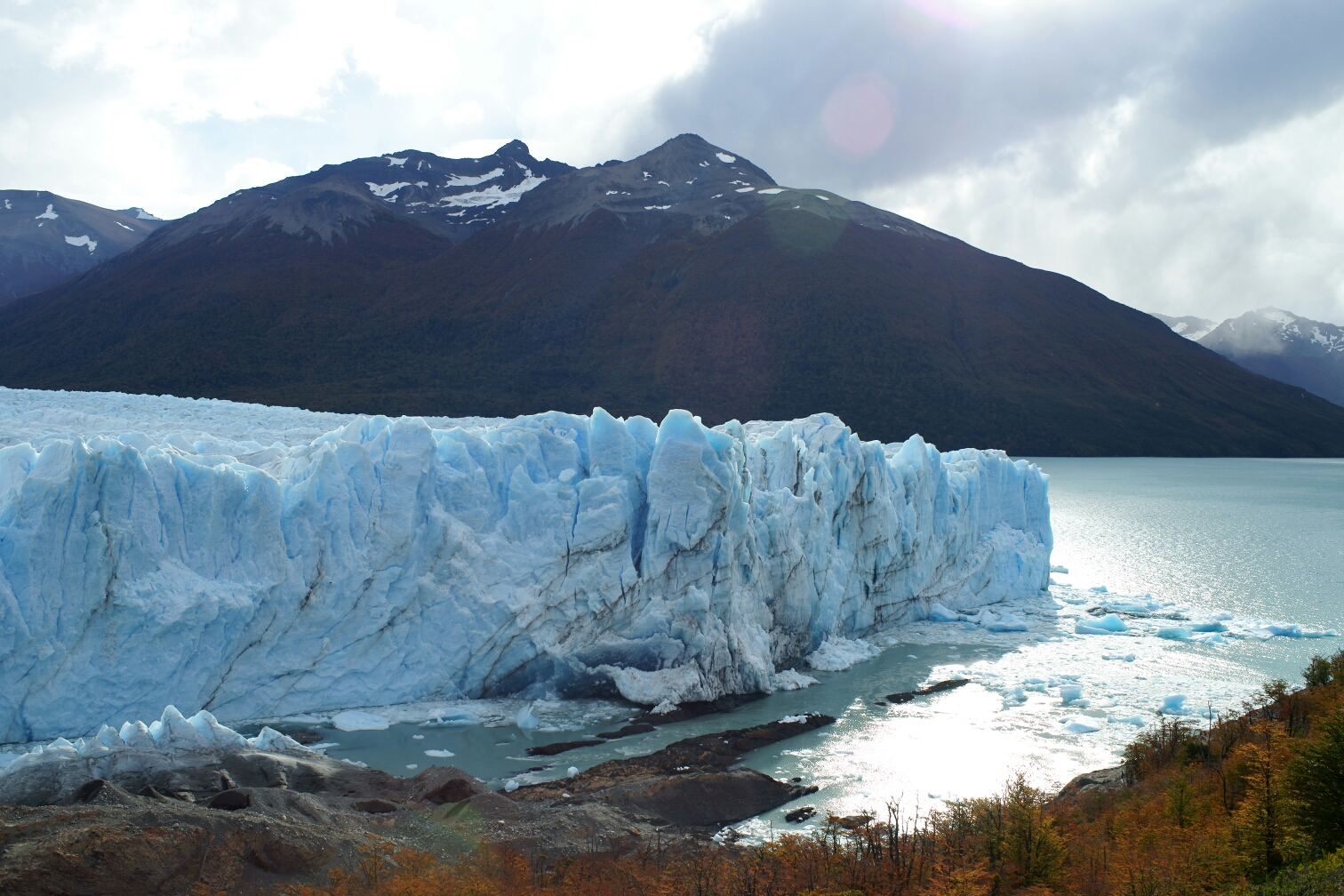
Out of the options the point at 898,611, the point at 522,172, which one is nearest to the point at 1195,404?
the point at 898,611

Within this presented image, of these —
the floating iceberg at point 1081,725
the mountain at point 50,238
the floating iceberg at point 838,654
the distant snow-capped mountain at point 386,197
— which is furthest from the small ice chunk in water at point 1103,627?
the mountain at point 50,238

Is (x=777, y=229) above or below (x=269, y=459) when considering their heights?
above

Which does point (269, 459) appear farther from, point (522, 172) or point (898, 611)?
point (522, 172)

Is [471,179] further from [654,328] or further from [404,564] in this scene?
[404,564]

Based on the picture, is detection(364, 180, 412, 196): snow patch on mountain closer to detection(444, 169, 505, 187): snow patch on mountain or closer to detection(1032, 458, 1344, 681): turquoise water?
detection(444, 169, 505, 187): snow patch on mountain

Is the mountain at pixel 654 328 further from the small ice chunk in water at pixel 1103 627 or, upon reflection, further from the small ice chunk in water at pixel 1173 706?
the small ice chunk in water at pixel 1173 706

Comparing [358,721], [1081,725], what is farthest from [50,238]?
[1081,725]

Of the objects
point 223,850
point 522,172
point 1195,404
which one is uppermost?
point 522,172

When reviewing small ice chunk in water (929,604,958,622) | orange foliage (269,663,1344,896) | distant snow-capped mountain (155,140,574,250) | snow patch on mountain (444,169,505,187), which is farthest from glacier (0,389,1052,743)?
snow patch on mountain (444,169,505,187)
